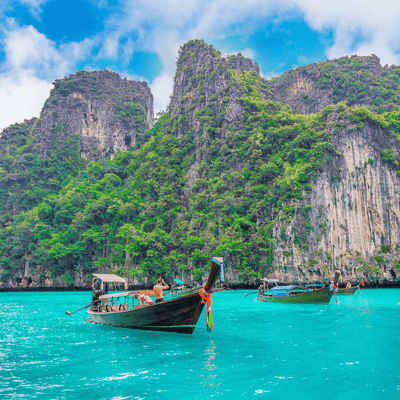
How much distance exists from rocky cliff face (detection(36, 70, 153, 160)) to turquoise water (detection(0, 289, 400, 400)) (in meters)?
58.0

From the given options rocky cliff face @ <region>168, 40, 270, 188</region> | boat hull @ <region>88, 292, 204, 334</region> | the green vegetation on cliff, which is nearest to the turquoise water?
boat hull @ <region>88, 292, 204, 334</region>

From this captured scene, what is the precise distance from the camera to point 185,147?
5362 centimetres

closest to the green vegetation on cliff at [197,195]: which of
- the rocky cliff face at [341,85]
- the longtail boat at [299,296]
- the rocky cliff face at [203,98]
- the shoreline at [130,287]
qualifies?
the rocky cliff face at [203,98]

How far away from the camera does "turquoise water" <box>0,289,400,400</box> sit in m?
6.70

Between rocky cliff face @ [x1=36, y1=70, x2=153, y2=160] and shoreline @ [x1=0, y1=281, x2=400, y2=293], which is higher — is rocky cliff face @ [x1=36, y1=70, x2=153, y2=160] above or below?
above

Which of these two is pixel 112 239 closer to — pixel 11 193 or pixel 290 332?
pixel 11 193

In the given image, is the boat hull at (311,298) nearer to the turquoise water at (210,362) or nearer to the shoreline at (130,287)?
the turquoise water at (210,362)

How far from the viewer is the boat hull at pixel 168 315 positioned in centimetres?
1125

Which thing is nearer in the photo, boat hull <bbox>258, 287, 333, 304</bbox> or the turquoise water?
the turquoise water

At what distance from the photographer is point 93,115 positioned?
228 ft

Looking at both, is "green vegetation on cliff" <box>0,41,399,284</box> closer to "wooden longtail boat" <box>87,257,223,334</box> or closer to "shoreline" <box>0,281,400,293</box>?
"shoreline" <box>0,281,400,293</box>

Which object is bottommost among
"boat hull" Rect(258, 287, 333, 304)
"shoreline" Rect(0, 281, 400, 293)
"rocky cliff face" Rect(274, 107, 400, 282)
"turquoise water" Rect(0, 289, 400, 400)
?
"shoreline" Rect(0, 281, 400, 293)

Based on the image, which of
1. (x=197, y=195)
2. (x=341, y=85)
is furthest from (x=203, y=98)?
(x=341, y=85)

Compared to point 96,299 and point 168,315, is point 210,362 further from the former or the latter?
point 96,299
